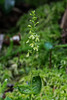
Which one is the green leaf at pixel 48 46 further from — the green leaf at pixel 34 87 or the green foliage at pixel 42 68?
the green leaf at pixel 34 87

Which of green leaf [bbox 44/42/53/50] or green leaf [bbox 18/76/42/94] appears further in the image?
green leaf [bbox 44/42/53/50]

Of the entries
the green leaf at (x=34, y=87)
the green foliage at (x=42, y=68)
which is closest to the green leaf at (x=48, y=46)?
the green foliage at (x=42, y=68)

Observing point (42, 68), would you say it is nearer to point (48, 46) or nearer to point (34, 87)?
point (48, 46)

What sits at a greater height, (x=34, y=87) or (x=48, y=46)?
(x=48, y=46)

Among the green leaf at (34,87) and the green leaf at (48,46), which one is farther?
the green leaf at (48,46)

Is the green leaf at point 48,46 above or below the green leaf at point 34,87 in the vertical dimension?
above

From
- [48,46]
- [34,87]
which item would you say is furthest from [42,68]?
[34,87]

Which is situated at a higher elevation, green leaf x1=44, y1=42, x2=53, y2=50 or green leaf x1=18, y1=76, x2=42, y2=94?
green leaf x1=44, y1=42, x2=53, y2=50

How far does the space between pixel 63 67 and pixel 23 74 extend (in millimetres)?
364

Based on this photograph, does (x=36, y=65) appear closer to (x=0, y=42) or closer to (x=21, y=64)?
(x=21, y=64)

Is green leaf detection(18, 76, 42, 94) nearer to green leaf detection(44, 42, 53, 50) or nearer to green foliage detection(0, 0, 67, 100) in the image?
green foliage detection(0, 0, 67, 100)

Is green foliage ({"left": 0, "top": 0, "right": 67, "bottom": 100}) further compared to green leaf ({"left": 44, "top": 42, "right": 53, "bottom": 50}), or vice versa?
green leaf ({"left": 44, "top": 42, "right": 53, "bottom": 50})

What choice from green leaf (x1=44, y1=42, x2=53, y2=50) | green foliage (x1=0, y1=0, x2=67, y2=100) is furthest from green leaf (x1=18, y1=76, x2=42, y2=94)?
green leaf (x1=44, y1=42, x2=53, y2=50)

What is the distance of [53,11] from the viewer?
1.99m
